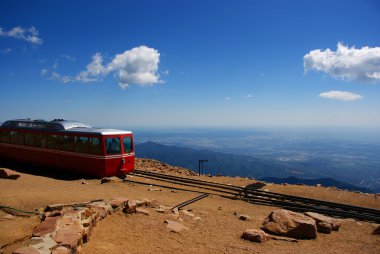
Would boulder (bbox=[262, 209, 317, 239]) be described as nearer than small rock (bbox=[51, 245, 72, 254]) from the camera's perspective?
No

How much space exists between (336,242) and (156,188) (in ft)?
33.3

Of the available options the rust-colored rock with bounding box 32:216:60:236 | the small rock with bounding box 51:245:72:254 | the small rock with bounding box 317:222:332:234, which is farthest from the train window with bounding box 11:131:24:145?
the small rock with bounding box 317:222:332:234

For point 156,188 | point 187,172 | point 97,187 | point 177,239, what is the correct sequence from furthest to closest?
point 187,172
point 156,188
point 97,187
point 177,239

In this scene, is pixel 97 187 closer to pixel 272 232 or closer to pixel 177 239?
pixel 177 239

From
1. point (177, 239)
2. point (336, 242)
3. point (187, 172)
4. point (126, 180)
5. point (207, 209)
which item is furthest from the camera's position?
point (187, 172)

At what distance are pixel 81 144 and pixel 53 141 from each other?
2.97 m

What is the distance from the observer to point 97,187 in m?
15.2

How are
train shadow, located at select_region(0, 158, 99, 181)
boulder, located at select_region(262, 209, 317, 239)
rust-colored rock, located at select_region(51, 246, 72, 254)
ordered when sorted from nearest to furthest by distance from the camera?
rust-colored rock, located at select_region(51, 246, 72, 254) < boulder, located at select_region(262, 209, 317, 239) < train shadow, located at select_region(0, 158, 99, 181)

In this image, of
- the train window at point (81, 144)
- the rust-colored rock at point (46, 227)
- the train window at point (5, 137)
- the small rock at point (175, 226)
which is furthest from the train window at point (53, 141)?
the rust-colored rock at point (46, 227)

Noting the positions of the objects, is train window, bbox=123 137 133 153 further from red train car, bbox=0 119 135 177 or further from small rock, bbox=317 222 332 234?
small rock, bbox=317 222 332 234

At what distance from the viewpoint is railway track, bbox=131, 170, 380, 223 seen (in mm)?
12468

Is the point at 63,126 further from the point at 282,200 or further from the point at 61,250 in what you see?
the point at 61,250

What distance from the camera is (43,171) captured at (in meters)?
20.0

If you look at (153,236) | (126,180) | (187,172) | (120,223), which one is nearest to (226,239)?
(153,236)
